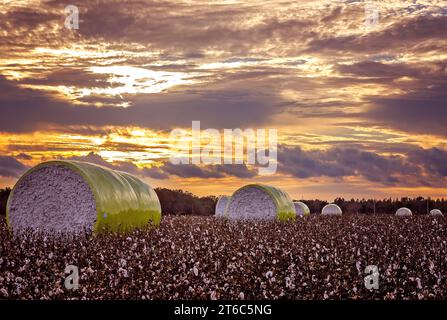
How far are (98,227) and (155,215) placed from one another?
4.56 metres

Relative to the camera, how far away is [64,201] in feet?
49.6

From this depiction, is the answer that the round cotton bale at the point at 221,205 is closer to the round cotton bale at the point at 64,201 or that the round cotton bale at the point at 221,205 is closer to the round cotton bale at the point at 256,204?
the round cotton bale at the point at 256,204

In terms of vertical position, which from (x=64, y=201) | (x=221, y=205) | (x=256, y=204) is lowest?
(x=221, y=205)

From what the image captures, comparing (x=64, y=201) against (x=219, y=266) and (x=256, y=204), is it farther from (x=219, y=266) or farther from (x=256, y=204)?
(x=256, y=204)

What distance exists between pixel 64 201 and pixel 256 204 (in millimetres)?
10719

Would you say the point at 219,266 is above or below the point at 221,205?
above

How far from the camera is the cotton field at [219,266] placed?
971 centimetres

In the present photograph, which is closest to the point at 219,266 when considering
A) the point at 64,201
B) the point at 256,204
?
the point at 64,201

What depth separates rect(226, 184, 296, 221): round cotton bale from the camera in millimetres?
24234

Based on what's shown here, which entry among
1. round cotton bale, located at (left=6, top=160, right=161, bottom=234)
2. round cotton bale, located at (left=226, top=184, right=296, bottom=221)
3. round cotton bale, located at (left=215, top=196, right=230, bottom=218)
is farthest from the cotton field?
round cotton bale, located at (left=215, top=196, right=230, bottom=218)

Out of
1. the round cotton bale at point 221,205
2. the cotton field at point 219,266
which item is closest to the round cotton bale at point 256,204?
the cotton field at point 219,266

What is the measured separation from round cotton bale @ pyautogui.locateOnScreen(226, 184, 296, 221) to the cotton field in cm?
749

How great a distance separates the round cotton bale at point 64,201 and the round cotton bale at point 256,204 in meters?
9.35

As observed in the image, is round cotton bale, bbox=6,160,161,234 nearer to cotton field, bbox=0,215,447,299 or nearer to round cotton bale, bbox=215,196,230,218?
cotton field, bbox=0,215,447,299
